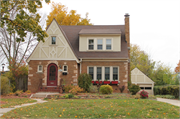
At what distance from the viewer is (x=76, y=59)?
18.7m

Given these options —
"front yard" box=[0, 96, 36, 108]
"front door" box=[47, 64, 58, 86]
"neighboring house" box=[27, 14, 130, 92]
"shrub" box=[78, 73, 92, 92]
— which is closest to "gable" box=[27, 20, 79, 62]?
"neighboring house" box=[27, 14, 130, 92]

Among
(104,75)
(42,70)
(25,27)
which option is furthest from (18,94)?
(104,75)

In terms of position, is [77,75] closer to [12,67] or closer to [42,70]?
[42,70]

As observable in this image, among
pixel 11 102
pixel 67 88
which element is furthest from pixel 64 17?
pixel 11 102

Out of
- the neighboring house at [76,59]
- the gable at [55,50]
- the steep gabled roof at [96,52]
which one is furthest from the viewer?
the steep gabled roof at [96,52]

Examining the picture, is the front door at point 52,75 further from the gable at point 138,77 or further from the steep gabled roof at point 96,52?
the gable at point 138,77

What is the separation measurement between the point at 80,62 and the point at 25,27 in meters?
7.80

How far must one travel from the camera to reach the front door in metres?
18.8

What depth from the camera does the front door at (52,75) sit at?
18766 millimetres

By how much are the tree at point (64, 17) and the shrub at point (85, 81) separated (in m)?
17.3

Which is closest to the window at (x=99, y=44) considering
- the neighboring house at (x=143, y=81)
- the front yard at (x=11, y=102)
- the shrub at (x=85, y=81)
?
the shrub at (x=85, y=81)

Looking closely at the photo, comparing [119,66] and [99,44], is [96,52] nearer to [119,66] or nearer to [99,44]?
[99,44]

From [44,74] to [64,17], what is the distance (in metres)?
16.9

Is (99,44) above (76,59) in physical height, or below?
above
